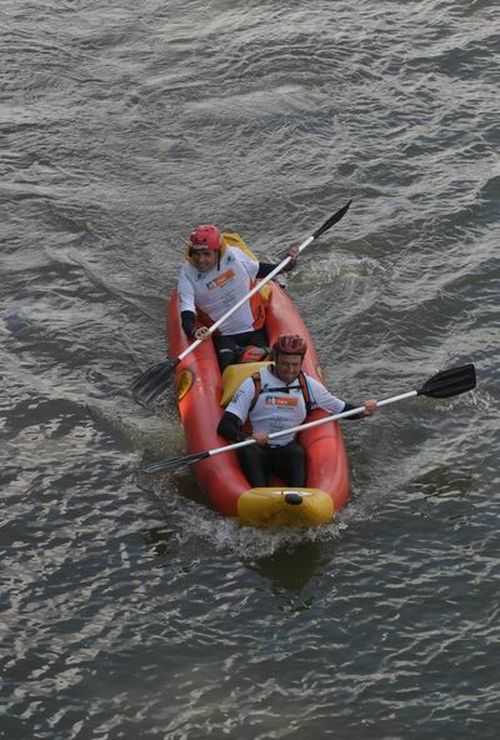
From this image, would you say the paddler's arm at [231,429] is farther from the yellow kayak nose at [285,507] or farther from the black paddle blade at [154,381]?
the black paddle blade at [154,381]

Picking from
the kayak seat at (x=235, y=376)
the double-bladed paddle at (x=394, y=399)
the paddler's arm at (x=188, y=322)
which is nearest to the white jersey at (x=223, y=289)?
the paddler's arm at (x=188, y=322)

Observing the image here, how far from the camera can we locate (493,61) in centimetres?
1797

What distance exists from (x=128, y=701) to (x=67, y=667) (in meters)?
0.53

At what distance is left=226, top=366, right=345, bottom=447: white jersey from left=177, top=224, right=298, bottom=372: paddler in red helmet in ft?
4.47

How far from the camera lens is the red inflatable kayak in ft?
31.9

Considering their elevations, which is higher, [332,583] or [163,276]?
[163,276]

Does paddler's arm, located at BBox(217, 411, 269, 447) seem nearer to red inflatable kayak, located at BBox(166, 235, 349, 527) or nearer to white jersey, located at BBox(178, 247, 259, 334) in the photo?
red inflatable kayak, located at BBox(166, 235, 349, 527)

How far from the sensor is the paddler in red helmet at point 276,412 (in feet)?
33.7

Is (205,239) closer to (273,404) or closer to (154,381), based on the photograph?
(154,381)

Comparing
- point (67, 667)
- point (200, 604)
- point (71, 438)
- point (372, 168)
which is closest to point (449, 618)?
point (200, 604)

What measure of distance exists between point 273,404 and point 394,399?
989mm

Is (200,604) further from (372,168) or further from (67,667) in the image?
(372,168)

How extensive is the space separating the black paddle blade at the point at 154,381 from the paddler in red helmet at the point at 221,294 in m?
0.56

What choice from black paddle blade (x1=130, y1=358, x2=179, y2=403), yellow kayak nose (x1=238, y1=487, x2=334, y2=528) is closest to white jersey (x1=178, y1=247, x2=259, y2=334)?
black paddle blade (x1=130, y1=358, x2=179, y2=403)
